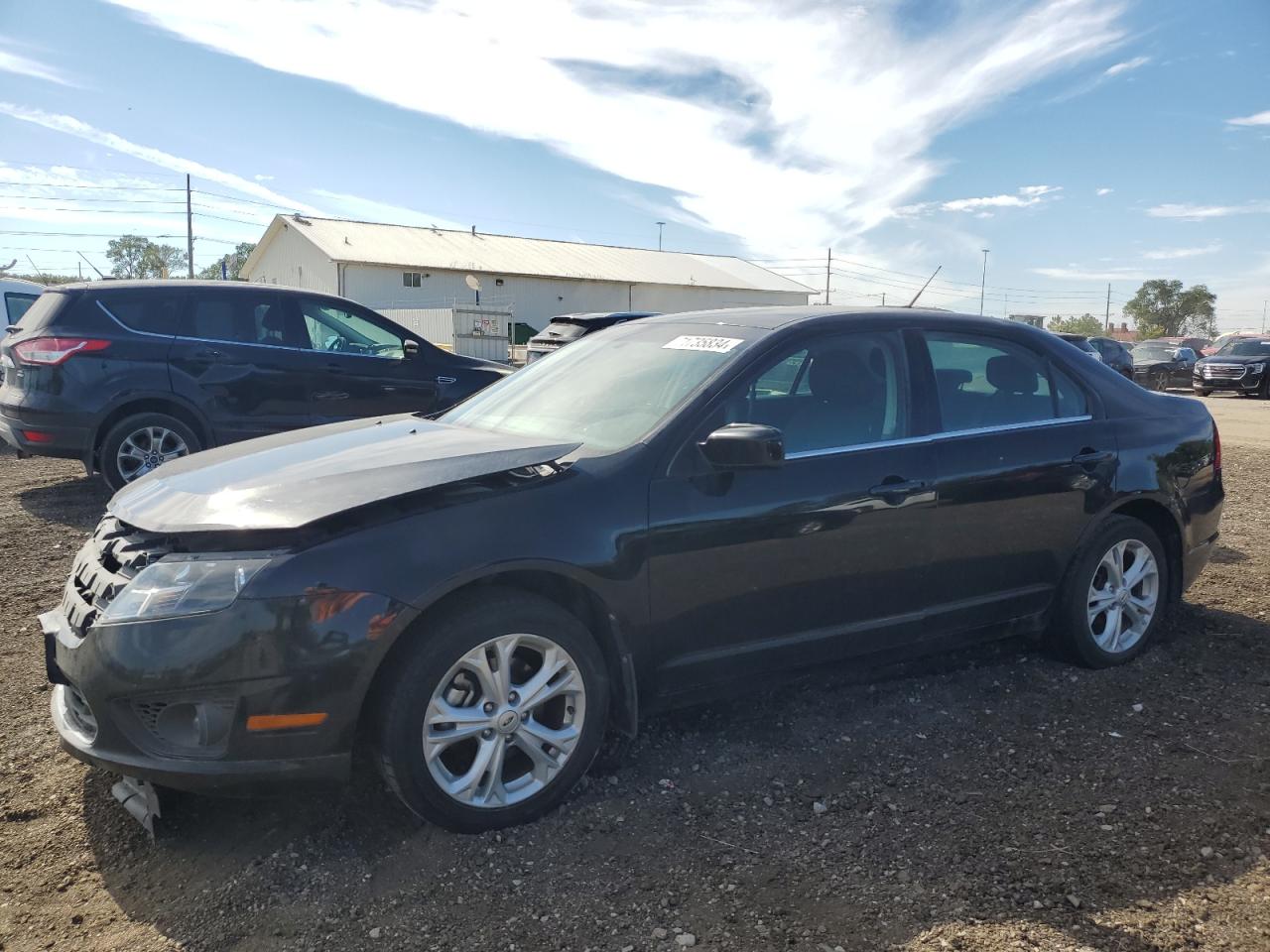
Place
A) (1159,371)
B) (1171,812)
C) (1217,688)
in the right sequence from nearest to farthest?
(1171,812) → (1217,688) → (1159,371)

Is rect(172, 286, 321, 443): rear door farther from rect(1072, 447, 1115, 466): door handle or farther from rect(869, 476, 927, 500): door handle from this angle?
rect(1072, 447, 1115, 466): door handle

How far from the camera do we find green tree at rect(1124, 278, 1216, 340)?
84625 millimetres

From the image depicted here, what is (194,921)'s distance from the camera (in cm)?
250

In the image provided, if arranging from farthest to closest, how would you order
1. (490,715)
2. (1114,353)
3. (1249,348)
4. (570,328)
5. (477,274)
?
(477,274), (1249,348), (1114,353), (570,328), (490,715)

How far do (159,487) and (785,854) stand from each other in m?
2.39

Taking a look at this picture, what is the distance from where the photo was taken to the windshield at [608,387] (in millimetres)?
3443

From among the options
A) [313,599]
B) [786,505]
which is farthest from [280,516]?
[786,505]

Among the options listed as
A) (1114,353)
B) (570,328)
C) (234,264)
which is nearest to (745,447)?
(570,328)

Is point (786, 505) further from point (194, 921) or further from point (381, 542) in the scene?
point (194, 921)

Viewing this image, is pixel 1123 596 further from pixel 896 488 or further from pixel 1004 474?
pixel 896 488

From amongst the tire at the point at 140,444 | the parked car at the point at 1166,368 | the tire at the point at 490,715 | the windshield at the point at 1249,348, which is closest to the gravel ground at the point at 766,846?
the tire at the point at 490,715

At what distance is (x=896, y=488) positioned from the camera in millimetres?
3619

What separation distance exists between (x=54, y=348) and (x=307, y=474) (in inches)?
211

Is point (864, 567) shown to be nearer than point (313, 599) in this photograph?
No
